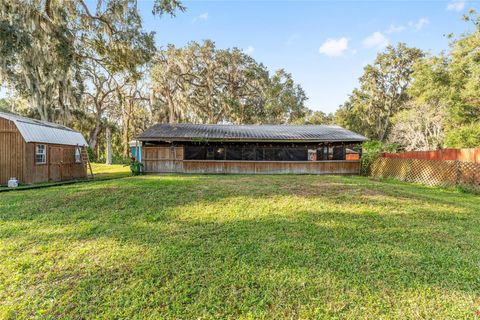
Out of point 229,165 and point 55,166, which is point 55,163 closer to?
point 55,166

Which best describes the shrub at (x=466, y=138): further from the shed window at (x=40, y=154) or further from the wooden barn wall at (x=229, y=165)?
the shed window at (x=40, y=154)

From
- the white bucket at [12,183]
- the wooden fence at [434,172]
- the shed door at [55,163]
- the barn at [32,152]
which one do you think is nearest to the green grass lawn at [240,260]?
the wooden fence at [434,172]

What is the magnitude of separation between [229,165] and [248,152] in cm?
138

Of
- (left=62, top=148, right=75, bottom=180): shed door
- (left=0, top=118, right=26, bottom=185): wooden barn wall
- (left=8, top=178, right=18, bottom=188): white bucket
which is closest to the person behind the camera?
(left=8, top=178, right=18, bottom=188): white bucket

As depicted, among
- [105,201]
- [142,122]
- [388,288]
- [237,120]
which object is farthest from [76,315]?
[142,122]

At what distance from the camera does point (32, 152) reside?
1041cm

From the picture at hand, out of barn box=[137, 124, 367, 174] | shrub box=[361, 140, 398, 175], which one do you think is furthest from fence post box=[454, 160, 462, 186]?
barn box=[137, 124, 367, 174]

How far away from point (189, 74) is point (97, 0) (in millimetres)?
11508

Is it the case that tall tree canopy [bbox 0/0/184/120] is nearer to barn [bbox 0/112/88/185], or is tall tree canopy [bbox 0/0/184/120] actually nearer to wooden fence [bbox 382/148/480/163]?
barn [bbox 0/112/88/185]

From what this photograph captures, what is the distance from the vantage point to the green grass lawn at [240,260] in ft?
8.18

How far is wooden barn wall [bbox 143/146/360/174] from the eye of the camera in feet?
46.3

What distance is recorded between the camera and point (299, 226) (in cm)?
459

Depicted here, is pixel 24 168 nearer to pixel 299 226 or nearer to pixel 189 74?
pixel 299 226

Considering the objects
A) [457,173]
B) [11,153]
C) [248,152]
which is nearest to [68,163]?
[11,153]
